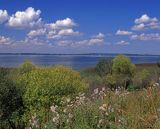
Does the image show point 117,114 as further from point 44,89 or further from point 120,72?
point 120,72

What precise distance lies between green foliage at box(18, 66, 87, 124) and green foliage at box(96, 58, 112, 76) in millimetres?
39216

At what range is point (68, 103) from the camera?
10.3m

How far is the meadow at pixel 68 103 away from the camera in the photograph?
7668 mm

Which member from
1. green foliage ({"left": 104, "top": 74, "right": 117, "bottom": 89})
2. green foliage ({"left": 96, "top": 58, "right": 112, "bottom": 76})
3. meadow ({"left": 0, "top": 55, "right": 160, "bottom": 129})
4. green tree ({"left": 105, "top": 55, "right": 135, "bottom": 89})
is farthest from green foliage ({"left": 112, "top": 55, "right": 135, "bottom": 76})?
meadow ({"left": 0, "top": 55, "right": 160, "bottom": 129})

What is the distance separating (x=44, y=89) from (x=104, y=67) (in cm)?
4264

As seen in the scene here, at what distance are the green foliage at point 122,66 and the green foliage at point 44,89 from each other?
120 feet

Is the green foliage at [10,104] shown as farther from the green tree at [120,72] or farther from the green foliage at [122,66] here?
the green foliage at [122,66]

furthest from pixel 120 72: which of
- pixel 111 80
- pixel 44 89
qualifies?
pixel 44 89

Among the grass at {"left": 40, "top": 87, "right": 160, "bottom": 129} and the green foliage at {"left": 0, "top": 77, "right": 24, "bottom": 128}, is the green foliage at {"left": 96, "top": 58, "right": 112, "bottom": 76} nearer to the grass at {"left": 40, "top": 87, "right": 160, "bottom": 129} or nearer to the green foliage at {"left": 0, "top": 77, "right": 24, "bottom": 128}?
the green foliage at {"left": 0, "top": 77, "right": 24, "bottom": 128}

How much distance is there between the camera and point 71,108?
881 centimetres

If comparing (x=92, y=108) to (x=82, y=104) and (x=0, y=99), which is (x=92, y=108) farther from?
(x=0, y=99)

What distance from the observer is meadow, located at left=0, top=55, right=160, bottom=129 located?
25.2 ft

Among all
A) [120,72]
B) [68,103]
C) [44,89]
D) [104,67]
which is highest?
[68,103]

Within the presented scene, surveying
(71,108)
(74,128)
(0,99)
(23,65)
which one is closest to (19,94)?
(0,99)
